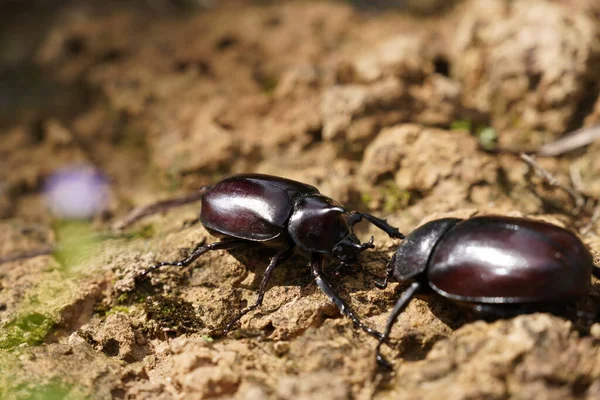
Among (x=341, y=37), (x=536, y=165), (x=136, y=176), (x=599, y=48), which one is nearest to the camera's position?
(x=536, y=165)

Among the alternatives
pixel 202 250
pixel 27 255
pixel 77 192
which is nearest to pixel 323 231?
pixel 202 250

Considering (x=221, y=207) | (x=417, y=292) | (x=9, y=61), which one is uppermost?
(x=9, y=61)

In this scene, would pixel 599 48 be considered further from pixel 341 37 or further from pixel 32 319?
pixel 32 319

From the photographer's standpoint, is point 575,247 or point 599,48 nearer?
point 575,247

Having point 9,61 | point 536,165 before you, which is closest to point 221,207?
point 536,165

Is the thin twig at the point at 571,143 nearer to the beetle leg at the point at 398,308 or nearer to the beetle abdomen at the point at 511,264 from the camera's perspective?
the beetle abdomen at the point at 511,264

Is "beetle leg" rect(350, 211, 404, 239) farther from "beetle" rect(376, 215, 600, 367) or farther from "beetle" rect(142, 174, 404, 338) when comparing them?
"beetle" rect(376, 215, 600, 367)
